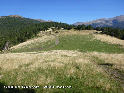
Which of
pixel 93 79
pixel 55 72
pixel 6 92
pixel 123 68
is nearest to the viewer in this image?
pixel 6 92

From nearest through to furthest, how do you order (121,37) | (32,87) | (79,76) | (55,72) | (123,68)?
(32,87) < (79,76) < (55,72) < (123,68) < (121,37)

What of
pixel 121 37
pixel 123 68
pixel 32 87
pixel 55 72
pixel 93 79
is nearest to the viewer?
pixel 32 87

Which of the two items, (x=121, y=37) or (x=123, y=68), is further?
(x=121, y=37)

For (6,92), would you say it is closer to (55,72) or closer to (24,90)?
(24,90)

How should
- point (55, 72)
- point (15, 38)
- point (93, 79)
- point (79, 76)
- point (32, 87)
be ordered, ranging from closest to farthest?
point (32, 87) < point (93, 79) < point (79, 76) < point (55, 72) < point (15, 38)

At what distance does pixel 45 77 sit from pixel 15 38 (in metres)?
107

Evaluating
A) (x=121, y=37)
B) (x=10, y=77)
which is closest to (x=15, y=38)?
(x=121, y=37)

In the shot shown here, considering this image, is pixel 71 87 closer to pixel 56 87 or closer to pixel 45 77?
pixel 56 87

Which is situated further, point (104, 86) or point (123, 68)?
point (123, 68)

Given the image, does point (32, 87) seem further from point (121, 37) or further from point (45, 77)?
point (121, 37)

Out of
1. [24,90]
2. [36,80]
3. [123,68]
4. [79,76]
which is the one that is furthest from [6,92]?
[123,68]

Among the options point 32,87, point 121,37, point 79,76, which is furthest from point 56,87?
point 121,37

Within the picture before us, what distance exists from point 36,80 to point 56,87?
1.95 meters

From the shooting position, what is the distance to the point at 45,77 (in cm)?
1128
